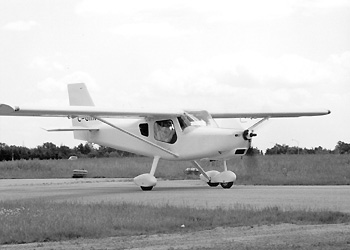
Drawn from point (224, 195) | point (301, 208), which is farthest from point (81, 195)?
point (301, 208)

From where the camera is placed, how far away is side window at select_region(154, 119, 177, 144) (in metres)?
31.2

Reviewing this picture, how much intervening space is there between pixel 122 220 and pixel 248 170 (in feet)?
51.1

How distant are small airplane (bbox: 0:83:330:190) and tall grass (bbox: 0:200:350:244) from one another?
862cm

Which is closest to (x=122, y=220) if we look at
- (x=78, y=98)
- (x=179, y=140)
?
(x=179, y=140)

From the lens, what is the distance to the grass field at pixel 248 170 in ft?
110

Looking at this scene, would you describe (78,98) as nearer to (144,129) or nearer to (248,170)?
(144,129)

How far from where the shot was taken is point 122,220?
16.6 meters

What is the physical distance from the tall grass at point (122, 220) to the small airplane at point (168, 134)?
8.62 meters

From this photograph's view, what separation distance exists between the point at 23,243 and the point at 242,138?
15383mm

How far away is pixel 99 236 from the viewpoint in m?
15.0

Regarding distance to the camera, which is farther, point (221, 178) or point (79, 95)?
point (79, 95)

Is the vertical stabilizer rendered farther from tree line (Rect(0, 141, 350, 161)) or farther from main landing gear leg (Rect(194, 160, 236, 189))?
tree line (Rect(0, 141, 350, 161))

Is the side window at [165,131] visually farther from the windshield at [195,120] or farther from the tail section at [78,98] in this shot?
the tail section at [78,98]

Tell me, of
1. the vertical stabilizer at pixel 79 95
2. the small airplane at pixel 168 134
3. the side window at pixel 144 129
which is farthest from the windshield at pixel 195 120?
the vertical stabilizer at pixel 79 95
